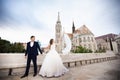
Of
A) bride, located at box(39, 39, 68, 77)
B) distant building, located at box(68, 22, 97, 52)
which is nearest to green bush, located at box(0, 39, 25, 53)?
bride, located at box(39, 39, 68, 77)

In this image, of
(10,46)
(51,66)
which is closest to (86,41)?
(10,46)

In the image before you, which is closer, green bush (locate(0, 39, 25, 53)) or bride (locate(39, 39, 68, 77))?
bride (locate(39, 39, 68, 77))

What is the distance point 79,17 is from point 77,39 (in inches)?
262

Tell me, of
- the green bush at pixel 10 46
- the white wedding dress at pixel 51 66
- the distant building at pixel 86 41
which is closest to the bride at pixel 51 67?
the white wedding dress at pixel 51 66

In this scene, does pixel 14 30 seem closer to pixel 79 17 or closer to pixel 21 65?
pixel 21 65

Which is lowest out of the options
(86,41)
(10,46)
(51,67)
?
(51,67)

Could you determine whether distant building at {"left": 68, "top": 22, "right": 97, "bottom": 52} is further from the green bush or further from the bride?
the bride

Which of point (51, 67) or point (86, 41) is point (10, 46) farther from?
point (86, 41)

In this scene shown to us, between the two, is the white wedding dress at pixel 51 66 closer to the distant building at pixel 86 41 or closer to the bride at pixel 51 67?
the bride at pixel 51 67

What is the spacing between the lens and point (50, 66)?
172cm

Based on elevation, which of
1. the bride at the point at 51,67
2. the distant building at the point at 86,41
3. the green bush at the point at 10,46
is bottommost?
the bride at the point at 51,67

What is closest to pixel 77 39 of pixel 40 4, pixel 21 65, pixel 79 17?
pixel 79 17

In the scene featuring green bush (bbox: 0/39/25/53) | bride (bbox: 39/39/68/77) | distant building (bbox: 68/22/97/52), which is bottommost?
bride (bbox: 39/39/68/77)

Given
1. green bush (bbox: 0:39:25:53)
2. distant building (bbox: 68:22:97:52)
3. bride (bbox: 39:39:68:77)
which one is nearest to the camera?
bride (bbox: 39:39:68:77)
